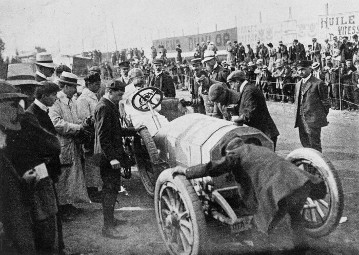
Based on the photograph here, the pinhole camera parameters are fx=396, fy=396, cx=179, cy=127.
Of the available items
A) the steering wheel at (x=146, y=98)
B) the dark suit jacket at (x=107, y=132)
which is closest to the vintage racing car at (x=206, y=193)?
the dark suit jacket at (x=107, y=132)

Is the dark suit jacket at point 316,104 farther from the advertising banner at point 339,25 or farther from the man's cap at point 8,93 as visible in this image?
the advertising banner at point 339,25

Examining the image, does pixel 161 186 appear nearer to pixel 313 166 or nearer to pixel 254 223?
pixel 254 223

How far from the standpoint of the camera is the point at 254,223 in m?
3.75

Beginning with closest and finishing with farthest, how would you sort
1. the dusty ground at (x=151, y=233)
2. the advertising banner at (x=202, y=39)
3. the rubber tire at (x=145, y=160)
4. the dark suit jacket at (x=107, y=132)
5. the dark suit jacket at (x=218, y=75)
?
the dusty ground at (x=151, y=233)
the dark suit jacket at (x=107, y=132)
the rubber tire at (x=145, y=160)
the dark suit jacket at (x=218, y=75)
the advertising banner at (x=202, y=39)

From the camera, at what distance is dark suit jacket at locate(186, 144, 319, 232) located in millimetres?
3256

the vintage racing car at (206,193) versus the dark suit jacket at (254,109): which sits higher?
the dark suit jacket at (254,109)

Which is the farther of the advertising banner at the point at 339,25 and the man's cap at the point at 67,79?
the advertising banner at the point at 339,25

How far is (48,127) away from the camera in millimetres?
4406

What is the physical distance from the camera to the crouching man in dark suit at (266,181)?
128 inches

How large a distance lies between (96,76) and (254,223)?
3.35 meters

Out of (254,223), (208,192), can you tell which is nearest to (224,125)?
(208,192)

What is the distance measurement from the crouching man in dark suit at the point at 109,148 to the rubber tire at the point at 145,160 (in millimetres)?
661

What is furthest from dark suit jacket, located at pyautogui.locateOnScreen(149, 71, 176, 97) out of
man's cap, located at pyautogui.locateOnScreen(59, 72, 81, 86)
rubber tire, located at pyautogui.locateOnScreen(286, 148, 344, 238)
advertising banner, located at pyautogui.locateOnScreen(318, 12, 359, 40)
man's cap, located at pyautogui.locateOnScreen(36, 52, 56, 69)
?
advertising banner, located at pyautogui.locateOnScreen(318, 12, 359, 40)

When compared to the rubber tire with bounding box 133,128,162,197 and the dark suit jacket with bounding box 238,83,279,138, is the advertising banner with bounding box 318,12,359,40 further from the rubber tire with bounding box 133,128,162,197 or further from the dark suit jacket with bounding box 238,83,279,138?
the rubber tire with bounding box 133,128,162,197
